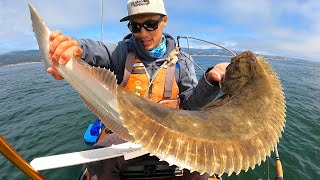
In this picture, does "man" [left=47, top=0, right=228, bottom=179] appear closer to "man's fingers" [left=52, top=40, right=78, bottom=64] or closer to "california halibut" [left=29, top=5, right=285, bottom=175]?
"california halibut" [left=29, top=5, right=285, bottom=175]

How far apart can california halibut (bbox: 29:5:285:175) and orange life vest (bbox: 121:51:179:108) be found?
2.21 meters

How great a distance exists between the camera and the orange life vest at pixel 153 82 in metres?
5.03

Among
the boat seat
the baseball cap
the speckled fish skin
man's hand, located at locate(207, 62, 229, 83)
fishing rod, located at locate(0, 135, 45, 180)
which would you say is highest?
the baseball cap

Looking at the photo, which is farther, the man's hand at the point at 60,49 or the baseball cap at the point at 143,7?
the baseball cap at the point at 143,7

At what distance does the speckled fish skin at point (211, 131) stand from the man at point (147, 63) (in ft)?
4.83

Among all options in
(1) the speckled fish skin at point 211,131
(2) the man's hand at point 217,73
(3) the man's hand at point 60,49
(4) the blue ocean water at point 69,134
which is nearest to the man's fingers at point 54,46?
(3) the man's hand at point 60,49

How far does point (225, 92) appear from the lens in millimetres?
3561

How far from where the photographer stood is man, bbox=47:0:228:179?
4488mm

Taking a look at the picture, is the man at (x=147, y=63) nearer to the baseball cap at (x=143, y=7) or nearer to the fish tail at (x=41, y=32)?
the baseball cap at (x=143, y=7)

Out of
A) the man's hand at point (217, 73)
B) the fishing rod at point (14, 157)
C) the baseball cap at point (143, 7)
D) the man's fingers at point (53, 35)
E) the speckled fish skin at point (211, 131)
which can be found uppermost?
the baseball cap at point (143, 7)

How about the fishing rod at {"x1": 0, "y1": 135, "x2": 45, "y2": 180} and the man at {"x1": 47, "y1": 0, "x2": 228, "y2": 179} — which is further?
the man at {"x1": 47, "y1": 0, "x2": 228, "y2": 179}

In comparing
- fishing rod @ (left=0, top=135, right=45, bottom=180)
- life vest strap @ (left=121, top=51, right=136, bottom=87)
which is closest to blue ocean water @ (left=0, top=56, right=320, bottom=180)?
life vest strap @ (left=121, top=51, right=136, bottom=87)

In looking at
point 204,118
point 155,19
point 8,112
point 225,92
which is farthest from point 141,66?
point 8,112

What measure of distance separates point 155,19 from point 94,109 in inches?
106
